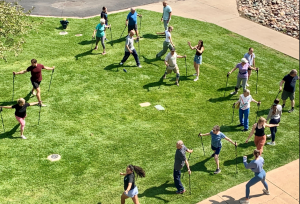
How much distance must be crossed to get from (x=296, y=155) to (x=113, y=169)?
6.36 metres

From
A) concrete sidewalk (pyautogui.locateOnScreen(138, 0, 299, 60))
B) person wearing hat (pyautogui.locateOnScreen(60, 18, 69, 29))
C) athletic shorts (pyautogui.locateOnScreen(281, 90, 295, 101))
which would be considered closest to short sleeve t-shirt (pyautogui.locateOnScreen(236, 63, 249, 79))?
athletic shorts (pyautogui.locateOnScreen(281, 90, 295, 101))

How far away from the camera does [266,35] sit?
23.8m

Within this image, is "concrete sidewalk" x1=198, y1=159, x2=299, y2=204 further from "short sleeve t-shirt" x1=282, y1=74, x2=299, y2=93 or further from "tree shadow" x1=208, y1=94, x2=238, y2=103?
"tree shadow" x1=208, y1=94, x2=238, y2=103

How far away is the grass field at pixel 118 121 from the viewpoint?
37.5ft

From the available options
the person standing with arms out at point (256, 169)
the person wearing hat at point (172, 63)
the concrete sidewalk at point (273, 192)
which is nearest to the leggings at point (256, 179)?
the person standing with arms out at point (256, 169)

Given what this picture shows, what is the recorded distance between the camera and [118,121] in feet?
47.5

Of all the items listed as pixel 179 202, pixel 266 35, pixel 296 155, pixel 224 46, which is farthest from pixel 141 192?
pixel 266 35

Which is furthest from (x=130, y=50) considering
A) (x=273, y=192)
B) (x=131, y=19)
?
(x=273, y=192)

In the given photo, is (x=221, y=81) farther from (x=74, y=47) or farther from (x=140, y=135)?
(x=74, y=47)

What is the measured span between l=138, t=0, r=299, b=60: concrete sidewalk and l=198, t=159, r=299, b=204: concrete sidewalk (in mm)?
10665

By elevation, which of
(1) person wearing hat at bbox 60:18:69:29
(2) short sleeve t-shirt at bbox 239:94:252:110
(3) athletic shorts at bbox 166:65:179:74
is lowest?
(2) short sleeve t-shirt at bbox 239:94:252:110

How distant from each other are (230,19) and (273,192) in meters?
16.2

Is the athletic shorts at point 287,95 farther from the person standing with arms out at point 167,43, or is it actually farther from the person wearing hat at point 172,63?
the person standing with arms out at point 167,43

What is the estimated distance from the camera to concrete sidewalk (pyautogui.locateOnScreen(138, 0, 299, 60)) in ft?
75.0
